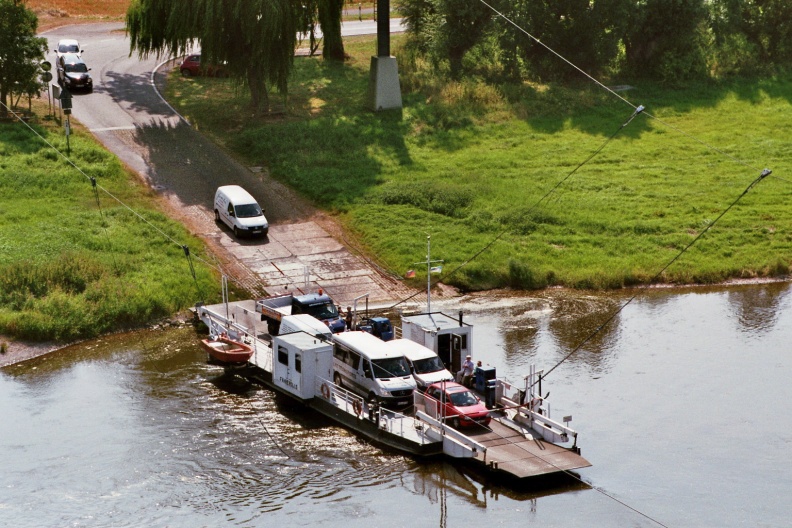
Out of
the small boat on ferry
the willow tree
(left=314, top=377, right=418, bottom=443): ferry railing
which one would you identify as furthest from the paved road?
(left=314, top=377, right=418, bottom=443): ferry railing

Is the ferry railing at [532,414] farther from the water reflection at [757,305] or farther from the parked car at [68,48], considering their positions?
the parked car at [68,48]

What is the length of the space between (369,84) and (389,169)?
986 cm

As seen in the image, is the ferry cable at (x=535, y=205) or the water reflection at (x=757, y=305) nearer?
the water reflection at (x=757, y=305)

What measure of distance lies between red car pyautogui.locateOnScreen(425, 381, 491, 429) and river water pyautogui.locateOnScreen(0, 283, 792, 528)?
1636 millimetres

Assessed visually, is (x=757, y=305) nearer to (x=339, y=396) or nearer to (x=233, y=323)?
(x=339, y=396)

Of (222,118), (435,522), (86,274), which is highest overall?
(222,118)

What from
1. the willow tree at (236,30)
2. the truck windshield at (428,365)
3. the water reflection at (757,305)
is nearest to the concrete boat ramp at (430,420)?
the truck windshield at (428,365)

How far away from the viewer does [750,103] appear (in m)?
76.2

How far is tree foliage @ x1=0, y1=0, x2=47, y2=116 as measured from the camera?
63.4 metres

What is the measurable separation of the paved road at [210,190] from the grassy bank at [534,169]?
1.49m

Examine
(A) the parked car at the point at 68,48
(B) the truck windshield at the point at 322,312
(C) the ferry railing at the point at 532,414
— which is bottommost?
(C) the ferry railing at the point at 532,414

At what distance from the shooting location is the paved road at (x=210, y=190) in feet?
171

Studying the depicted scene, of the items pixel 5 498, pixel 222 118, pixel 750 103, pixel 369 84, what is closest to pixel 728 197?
pixel 750 103

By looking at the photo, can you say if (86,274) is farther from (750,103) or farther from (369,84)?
(750,103)
